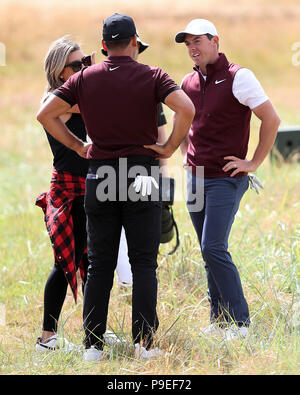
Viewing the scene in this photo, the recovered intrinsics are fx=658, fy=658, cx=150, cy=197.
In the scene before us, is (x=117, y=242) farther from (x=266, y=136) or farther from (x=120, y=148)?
(x=266, y=136)

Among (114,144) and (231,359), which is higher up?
(114,144)

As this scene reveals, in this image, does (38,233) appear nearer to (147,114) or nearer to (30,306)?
(30,306)

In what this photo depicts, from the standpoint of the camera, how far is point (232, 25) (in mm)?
33188

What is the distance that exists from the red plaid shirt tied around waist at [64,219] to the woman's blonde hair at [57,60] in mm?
478

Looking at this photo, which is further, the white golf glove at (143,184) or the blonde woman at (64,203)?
the blonde woman at (64,203)

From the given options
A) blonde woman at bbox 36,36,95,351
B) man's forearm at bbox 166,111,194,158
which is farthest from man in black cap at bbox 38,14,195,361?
blonde woman at bbox 36,36,95,351

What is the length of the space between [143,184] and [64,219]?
0.66 m

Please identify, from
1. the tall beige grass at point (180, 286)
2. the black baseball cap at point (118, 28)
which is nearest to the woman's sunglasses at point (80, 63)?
the tall beige grass at point (180, 286)

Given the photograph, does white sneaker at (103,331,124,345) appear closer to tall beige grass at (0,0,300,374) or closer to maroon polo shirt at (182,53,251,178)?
tall beige grass at (0,0,300,374)

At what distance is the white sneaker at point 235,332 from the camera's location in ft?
11.4

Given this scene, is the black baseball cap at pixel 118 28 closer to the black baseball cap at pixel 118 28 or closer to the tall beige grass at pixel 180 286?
the black baseball cap at pixel 118 28

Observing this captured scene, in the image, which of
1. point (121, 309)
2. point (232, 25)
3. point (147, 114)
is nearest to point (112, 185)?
point (147, 114)

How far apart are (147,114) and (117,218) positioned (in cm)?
56

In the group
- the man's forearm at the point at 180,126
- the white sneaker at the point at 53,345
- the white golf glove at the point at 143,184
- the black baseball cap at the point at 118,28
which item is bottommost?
the white sneaker at the point at 53,345
